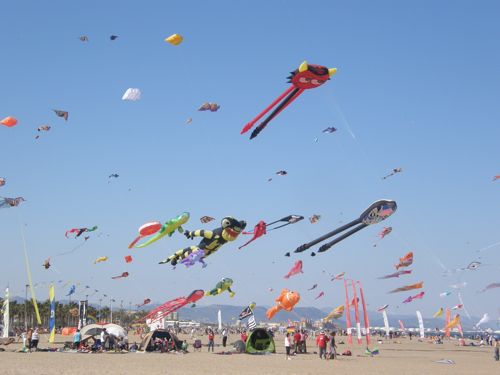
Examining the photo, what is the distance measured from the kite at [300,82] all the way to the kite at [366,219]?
6.16m

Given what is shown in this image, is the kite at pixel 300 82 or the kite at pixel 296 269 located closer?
the kite at pixel 300 82

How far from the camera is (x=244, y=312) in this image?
31.9 metres

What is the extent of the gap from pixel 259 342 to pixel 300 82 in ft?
53.1

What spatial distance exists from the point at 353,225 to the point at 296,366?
555 cm

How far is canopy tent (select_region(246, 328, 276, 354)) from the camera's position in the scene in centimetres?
2714

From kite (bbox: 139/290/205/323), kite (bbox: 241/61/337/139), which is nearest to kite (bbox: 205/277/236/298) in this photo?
kite (bbox: 139/290/205/323)

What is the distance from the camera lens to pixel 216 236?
28.1m

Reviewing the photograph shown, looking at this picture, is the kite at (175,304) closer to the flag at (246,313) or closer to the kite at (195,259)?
the flag at (246,313)

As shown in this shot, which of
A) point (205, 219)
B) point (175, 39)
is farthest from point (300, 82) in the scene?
point (205, 219)

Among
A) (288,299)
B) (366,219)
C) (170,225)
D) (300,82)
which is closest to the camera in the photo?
(300,82)

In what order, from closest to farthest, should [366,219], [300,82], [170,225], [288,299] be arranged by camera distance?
[300,82] < [366,219] < [170,225] < [288,299]

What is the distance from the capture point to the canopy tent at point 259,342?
2714 centimetres

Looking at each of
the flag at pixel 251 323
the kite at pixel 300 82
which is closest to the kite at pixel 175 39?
the kite at pixel 300 82

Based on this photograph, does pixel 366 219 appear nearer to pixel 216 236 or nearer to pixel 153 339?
pixel 216 236
